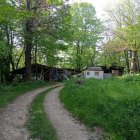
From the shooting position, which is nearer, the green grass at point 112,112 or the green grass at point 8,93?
the green grass at point 112,112

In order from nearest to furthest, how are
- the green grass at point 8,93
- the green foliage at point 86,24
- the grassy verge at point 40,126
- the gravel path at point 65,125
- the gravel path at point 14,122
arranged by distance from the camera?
1. the grassy verge at point 40,126
2. the gravel path at point 14,122
3. the gravel path at point 65,125
4. the green grass at point 8,93
5. the green foliage at point 86,24

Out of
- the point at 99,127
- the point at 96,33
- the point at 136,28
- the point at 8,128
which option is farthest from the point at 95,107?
the point at 96,33

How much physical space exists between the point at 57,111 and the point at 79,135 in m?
4.88

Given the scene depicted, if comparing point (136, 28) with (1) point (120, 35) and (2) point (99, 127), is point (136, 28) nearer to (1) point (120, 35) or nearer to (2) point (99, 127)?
(1) point (120, 35)

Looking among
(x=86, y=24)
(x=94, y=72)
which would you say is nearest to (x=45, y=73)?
(x=94, y=72)

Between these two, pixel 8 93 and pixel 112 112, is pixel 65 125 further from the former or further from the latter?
pixel 8 93

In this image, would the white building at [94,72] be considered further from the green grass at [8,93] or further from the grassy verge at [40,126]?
the grassy verge at [40,126]

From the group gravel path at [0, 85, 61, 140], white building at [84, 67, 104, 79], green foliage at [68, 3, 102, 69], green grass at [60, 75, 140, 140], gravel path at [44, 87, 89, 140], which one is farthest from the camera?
green foliage at [68, 3, 102, 69]

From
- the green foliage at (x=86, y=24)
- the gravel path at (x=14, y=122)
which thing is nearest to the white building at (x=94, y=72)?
the green foliage at (x=86, y=24)

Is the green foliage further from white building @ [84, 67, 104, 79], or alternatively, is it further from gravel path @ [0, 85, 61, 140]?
gravel path @ [0, 85, 61, 140]

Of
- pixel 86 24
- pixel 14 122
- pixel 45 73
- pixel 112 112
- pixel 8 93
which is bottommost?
pixel 14 122

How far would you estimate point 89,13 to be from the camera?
67375 mm

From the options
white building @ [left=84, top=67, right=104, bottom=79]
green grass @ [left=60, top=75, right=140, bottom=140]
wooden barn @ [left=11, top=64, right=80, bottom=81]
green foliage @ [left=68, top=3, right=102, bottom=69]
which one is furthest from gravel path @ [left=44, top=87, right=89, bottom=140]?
green foliage @ [left=68, top=3, right=102, bottom=69]

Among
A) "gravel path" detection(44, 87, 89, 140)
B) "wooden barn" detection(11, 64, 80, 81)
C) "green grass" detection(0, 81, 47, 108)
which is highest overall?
"wooden barn" detection(11, 64, 80, 81)
